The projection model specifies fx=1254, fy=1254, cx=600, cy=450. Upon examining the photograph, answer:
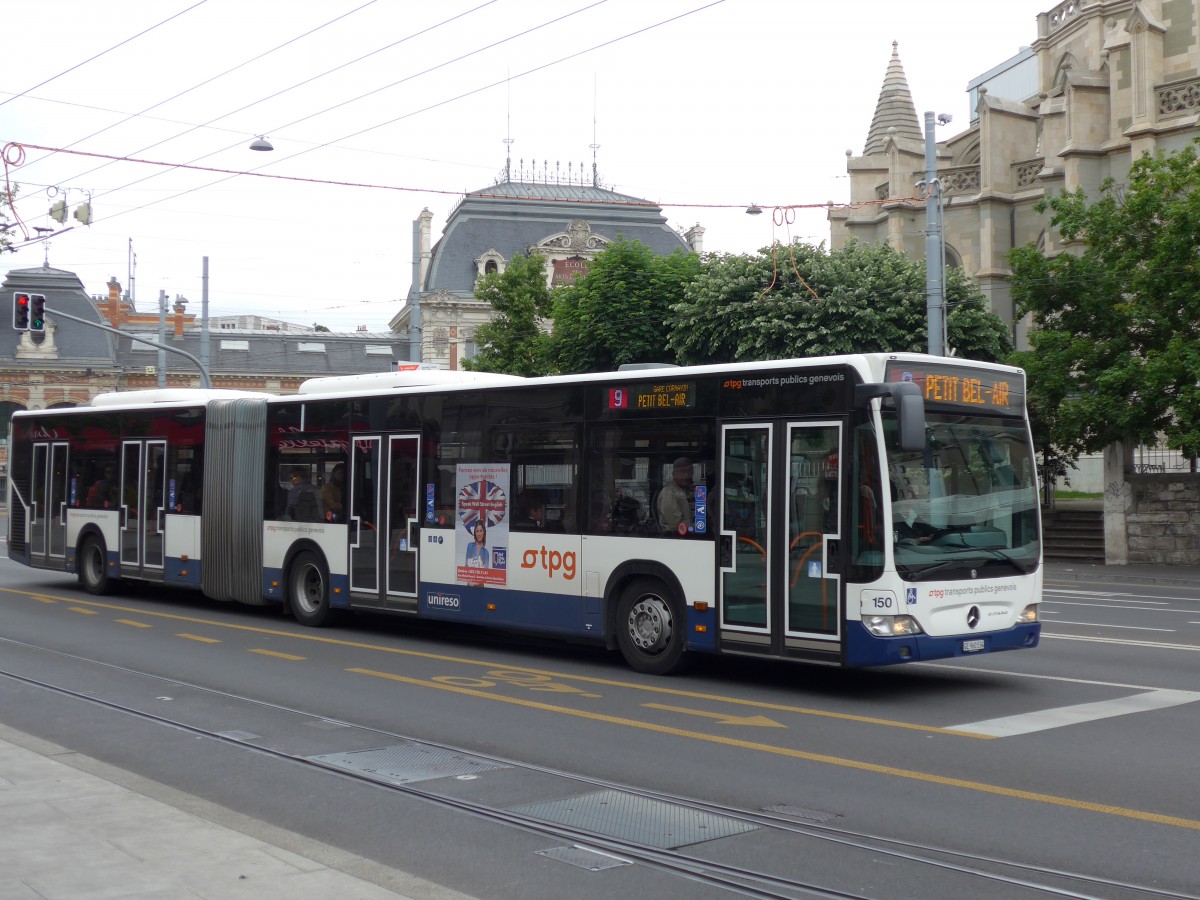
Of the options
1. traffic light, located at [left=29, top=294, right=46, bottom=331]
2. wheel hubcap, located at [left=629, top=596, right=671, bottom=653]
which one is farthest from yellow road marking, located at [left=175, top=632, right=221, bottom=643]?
traffic light, located at [left=29, top=294, right=46, bottom=331]

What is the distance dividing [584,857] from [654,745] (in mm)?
2615

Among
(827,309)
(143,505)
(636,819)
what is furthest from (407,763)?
(827,309)

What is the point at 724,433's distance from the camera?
1145 centimetres

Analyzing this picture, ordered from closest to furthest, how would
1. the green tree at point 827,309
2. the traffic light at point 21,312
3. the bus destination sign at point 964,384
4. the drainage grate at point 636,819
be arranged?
the drainage grate at point 636,819 < the bus destination sign at point 964,384 < the traffic light at point 21,312 < the green tree at point 827,309

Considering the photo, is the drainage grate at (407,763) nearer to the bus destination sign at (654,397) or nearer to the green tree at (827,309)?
the bus destination sign at (654,397)

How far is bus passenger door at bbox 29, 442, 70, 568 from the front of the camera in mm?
21656

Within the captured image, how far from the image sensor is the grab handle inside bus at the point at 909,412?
9898 mm

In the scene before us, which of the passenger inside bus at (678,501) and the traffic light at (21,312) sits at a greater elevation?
the traffic light at (21,312)

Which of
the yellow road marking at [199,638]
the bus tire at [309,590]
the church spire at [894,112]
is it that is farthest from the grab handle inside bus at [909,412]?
the church spire at [894,112]

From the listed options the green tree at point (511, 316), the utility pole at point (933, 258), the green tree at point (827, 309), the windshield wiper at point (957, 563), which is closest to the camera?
the windshield wiper at point (957, 563)

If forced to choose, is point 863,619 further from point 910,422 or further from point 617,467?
point 617,467

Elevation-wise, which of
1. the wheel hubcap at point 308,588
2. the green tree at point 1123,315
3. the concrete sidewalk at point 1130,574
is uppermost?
the green tree at point 1123,315

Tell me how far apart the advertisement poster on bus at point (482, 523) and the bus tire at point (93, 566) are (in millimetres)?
9300

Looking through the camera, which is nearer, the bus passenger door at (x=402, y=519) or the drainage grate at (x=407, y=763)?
the drainage grate at (x=407, y=763)
